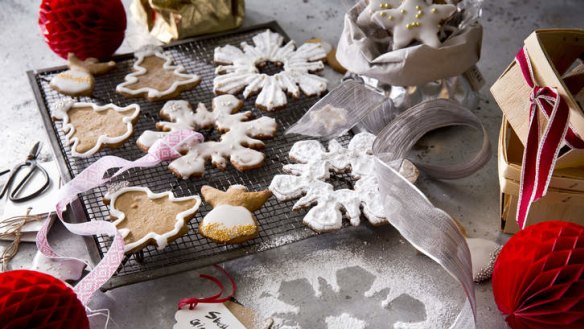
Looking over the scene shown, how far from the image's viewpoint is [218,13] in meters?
2.05

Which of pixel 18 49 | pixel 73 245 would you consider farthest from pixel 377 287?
pixel 18 49

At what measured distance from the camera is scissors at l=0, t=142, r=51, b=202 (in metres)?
1.52

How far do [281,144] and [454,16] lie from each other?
0.50 metres

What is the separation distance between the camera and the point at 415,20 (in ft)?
5.27

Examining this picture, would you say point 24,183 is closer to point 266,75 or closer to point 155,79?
point 155,79

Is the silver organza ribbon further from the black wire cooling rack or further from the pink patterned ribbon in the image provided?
the pink patterned ribbon

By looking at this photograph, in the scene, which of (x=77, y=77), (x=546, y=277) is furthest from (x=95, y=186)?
(x=546, y=277)

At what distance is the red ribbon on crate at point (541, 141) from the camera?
123cm

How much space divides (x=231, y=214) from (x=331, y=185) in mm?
246

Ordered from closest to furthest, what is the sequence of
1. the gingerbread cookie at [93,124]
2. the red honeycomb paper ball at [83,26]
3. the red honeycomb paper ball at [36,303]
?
1. the red honeycomb paper ball at [36,303]
2. the gingerbread cookie at [93,124]
3. the red honeycomb paper ball at [83,26]

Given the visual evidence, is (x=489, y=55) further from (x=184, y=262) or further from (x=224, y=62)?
(x=184, y=262)

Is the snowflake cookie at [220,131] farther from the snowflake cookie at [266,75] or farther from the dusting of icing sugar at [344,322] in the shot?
the dusting of icing sugar at [344,322]

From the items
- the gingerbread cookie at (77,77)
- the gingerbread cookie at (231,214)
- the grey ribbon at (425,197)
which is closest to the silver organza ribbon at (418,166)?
the grey ribbon at (425,197)

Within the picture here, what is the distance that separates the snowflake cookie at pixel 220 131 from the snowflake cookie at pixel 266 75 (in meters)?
0.06
